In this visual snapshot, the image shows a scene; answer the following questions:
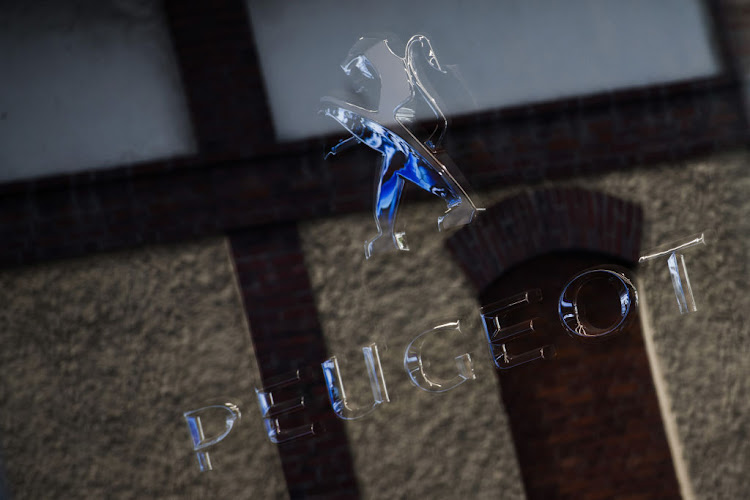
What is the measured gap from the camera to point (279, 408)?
8.65ft

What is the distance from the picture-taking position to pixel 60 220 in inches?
102

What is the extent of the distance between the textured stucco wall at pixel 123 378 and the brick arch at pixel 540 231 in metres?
0.89

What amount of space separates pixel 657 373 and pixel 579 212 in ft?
2.35

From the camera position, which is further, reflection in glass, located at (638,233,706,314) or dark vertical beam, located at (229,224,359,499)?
reflection in glass, located at (638,233,706,314)

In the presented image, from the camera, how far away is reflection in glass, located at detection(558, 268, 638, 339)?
264cm

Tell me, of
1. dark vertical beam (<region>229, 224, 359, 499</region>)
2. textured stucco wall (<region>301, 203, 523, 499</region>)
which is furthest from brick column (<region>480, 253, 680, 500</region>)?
dark vertical beam (<region>229, 224, 359, 499</region>)

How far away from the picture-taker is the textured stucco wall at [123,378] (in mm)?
2557

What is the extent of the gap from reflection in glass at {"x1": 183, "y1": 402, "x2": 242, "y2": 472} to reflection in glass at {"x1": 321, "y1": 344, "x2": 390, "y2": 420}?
1.13 feet

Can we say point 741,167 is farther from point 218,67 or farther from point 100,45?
point 100,45

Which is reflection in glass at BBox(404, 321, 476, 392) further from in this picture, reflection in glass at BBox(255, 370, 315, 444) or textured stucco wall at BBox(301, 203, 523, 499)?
reflection in glass at BBox(255, 370, 315, 444)

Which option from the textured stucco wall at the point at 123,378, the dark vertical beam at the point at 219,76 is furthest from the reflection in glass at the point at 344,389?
the dark vertical beam at the point at 219,76

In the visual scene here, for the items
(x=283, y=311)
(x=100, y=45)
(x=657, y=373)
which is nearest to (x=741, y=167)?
Answer: (x=657, y=373)

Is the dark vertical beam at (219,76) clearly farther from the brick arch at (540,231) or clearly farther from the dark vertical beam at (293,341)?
the brick arch at (540,231)

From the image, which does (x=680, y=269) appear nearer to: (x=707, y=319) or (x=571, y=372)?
(x=707, y=319)
